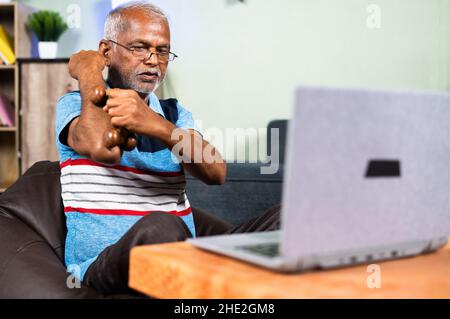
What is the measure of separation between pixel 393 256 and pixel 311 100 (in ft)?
0.93

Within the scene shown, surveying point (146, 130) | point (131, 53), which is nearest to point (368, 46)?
point (131, 53)

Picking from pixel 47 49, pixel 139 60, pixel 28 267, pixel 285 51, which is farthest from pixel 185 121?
pixel 47 49

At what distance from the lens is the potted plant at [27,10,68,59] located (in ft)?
11.7

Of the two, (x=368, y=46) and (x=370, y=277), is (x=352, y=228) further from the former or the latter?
(x=368, y=46)

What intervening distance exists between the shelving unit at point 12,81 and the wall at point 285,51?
497 mm

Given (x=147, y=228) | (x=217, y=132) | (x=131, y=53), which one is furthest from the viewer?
(x=217, y=132)

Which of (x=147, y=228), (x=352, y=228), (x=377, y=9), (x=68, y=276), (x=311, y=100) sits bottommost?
(x=68, y=276)

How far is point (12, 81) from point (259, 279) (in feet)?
11.6

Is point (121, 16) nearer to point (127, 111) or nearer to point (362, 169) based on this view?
point (127, 111)

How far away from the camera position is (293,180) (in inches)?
24.1

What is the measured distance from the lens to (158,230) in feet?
3.50

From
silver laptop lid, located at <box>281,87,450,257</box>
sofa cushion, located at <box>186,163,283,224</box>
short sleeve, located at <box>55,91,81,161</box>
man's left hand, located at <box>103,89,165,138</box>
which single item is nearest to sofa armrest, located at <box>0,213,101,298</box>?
short sleeve, located at <box>55,91,81,161</box>

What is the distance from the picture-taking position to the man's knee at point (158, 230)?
41.4 inches
